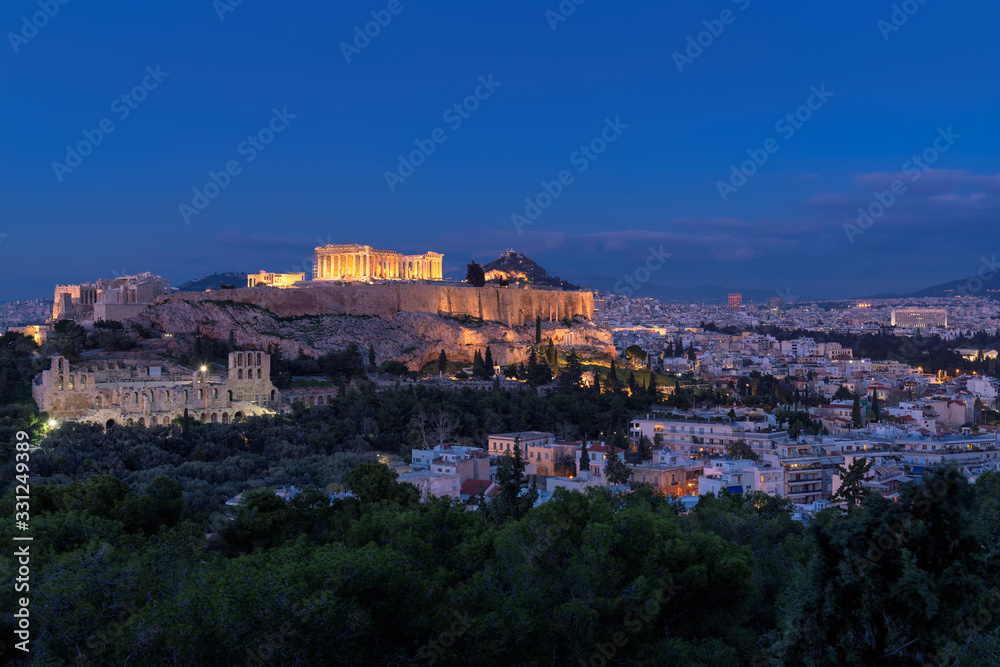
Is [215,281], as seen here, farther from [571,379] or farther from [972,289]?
[972,289]

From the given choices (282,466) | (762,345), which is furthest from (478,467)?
(762,345)

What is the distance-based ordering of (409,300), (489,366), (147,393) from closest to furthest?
(147,393) < (489,366) < (409,300)

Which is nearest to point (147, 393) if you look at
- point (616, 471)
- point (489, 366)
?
point (616, 471)

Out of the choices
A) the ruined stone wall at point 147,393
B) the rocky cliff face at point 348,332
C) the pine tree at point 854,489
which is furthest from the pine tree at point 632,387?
the pine tree at point 854,489

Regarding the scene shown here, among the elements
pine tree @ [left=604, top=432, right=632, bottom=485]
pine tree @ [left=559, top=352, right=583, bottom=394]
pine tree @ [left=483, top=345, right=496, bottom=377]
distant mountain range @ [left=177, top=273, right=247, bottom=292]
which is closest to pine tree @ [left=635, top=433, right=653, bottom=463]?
pine tree @ [left=604, top=432, right=632, bottom=485]

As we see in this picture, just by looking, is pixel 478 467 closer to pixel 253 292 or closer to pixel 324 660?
pixel 324 660

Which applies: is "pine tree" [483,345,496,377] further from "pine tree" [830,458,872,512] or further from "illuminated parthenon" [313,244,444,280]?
"pine tree" [830,458,872,512]
